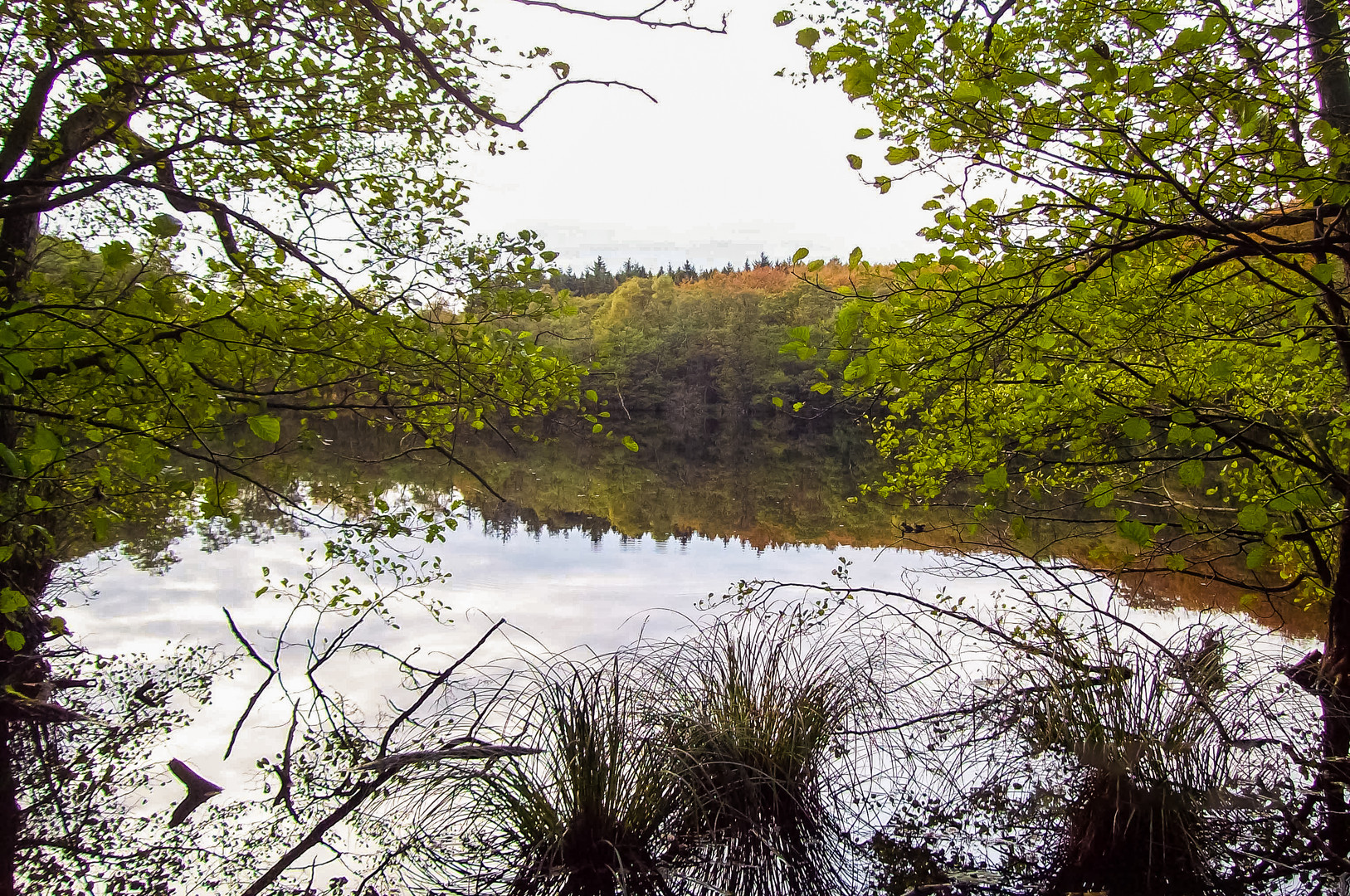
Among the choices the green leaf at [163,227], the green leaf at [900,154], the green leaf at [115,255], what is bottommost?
the green leaf at [115,255]

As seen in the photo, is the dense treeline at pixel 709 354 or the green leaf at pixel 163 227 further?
the dense treeline at pixel 709 354

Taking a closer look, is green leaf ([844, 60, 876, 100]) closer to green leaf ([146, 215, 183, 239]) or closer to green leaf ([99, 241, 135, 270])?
green leaf ([146, 215, 183, 239])

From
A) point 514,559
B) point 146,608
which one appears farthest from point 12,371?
point 514,559

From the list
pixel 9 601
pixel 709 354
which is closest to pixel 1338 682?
pixel 9 601

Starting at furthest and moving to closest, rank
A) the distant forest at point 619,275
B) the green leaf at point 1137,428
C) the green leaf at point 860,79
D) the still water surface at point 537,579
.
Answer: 1. the distant forest at point 619,275
2. the still water surface at point 537,579
3. the green leaf at point 1137,428
4. the green leaf at point 860,79

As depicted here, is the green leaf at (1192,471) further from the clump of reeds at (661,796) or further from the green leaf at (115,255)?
the green leaf at (115,255)

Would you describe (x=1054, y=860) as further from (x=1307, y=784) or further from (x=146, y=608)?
(x=146, y=608)


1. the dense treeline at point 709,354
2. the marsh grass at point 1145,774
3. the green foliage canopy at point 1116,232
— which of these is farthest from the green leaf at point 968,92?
the dense treeline at point 709,354

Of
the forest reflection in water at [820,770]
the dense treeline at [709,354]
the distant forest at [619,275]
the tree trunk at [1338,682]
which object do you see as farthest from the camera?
the distant forest at [619,275]

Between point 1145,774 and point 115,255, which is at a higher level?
point 115,255

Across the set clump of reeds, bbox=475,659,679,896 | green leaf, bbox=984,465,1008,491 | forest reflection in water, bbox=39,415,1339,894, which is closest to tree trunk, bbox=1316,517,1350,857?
forest reflection in water, bbox=39,415,1339,894

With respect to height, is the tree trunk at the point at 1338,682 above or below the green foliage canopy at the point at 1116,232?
below

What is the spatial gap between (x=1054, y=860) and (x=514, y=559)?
1114 centimetres

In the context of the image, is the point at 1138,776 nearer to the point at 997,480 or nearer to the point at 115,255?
the point at 997,480
